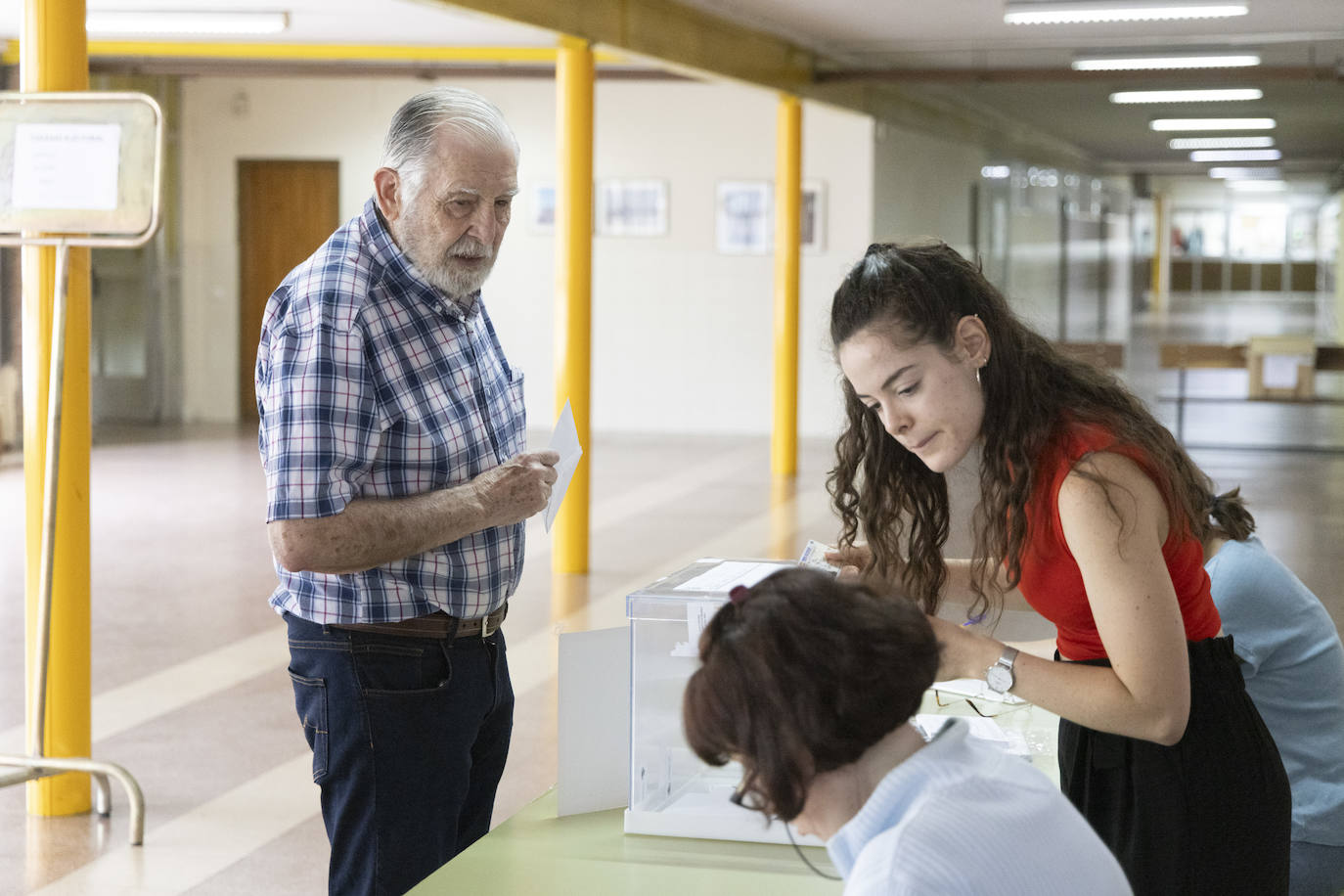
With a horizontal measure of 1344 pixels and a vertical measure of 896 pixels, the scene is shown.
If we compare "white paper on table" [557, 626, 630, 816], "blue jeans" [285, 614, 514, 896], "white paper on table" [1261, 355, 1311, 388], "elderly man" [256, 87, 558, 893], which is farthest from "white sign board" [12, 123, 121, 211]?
"white paper on table" [1261, 355, 1311, 388]

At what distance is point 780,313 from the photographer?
11.6 meters

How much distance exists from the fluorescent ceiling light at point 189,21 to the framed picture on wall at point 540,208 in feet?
13.9

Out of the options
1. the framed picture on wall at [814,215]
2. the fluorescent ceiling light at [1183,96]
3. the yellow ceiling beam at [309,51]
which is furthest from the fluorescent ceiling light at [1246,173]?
the yellow ceiling beam at [309,51]

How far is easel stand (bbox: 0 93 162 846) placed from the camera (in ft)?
13.2

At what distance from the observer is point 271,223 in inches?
581

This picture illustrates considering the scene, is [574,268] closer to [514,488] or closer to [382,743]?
[514,488]

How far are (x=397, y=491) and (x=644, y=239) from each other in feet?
39.6

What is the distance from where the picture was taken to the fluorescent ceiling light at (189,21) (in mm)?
9680

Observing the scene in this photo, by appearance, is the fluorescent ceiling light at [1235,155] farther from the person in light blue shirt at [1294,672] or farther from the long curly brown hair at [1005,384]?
the long curly brown hair at [1005,384]

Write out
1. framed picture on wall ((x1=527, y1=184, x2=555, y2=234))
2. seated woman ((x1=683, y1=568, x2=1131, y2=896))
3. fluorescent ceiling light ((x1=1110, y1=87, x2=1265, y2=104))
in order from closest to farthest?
seated woman ((x1=683, y1=568, x2=1131, y2=896)) → framed picture on wall ((x1=527, y1=184, x2=555, y2=234)) → fluorescent ceiling light ((x1=1110, y1=87, x2=1265, y2=104))

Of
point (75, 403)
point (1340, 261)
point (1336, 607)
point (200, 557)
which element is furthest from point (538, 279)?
point (1340, 261)

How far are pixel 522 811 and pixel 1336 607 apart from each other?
5.43 meters

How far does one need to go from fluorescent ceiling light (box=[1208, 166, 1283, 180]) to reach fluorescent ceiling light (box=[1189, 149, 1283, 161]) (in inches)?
119

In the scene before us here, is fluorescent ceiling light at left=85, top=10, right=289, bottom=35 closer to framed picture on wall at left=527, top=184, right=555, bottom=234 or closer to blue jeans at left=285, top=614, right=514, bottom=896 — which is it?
framed picture on wall at left=527, top=184, right=555, bottom=234
